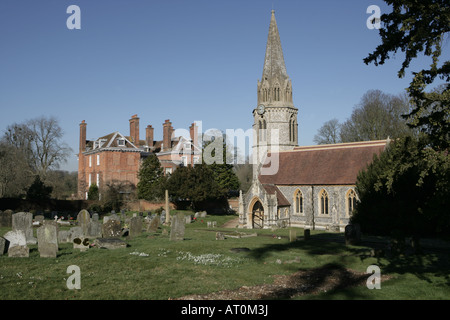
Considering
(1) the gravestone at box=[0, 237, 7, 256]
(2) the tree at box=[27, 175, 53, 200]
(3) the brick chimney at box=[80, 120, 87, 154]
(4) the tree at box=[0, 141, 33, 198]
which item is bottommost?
(1) the gravestone at box=[0, 237, 7, 256]

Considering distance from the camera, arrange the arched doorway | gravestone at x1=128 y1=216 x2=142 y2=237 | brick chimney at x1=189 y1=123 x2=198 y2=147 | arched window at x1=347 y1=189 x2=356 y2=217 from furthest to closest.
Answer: brick chimney at x1=189 y1=123 x2=198 y2=147 → the arched doorway → arched window at x1=347 y1=189 x2=356 y2=217 → gravestone at x1=128 y1=216 x2=142 y2=237

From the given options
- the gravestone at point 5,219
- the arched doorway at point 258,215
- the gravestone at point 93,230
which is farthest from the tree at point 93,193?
the gravestone at point 93,230

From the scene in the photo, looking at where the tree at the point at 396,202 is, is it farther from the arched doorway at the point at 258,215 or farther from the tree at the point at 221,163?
the tree at the point at 221,163

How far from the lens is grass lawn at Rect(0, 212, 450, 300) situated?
1092 centimetres

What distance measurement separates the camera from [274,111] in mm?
42531

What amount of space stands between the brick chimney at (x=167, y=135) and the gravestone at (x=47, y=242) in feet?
145

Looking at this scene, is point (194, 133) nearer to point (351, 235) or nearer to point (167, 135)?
point (167, 135)

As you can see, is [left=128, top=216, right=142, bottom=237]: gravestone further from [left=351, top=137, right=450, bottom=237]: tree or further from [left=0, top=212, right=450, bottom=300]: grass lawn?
[left=351, top=137, right=450, bottom=237]: tree

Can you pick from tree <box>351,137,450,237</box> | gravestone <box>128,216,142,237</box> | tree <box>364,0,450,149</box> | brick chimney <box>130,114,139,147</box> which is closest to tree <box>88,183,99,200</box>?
brick chimney <box>130,114,139,147</box>

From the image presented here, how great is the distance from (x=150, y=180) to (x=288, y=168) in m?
17.8

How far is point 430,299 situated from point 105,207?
124ft

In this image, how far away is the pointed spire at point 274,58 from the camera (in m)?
43.0
